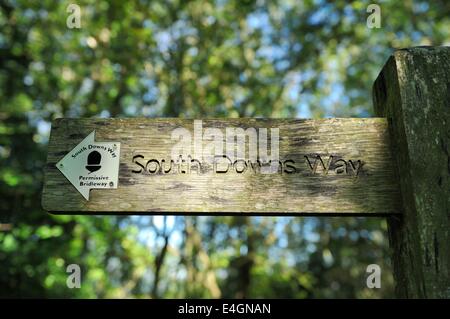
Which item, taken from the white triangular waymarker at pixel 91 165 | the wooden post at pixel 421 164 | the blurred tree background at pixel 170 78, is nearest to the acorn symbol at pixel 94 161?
the white triangular waymarker at pixel 91 165

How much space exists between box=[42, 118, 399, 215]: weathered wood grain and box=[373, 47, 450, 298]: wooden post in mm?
79

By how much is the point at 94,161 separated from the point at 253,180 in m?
0.55

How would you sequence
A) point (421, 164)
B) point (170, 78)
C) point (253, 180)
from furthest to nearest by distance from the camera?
point (170, 78)
point (253, 180)
point (421, 164)

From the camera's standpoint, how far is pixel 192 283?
591 cm

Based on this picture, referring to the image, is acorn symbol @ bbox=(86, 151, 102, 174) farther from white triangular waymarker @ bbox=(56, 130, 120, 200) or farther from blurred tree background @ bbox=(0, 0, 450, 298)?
blurred tree background @ bbox=(0, 0, 450, 298)

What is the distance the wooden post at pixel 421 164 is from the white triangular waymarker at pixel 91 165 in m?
0.95

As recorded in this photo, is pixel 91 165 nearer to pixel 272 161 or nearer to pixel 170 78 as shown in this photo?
pixel 272 161

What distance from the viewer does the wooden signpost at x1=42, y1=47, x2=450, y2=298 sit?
1.30 meters

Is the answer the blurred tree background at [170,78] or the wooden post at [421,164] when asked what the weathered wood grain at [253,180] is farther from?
the blurred tree background at [170,78]

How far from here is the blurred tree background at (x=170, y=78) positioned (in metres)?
5.60

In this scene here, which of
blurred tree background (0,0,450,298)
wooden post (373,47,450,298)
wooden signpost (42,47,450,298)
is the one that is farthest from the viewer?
blurred tree background (0,0,450,298)

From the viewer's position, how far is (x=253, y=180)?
1.36 metres

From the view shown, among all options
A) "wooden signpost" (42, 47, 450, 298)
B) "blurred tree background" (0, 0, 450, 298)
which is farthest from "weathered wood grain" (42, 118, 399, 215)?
"blurred tree background" (0, 0, 450, 298)

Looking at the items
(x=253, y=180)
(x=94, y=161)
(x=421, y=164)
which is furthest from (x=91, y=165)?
(x=421, y=164)
